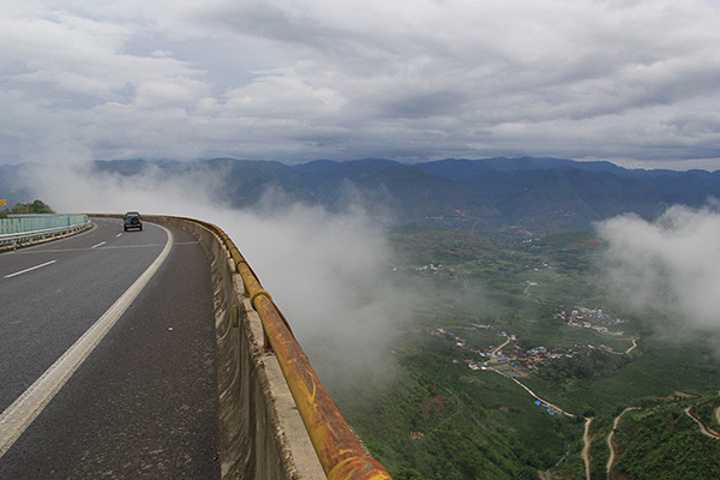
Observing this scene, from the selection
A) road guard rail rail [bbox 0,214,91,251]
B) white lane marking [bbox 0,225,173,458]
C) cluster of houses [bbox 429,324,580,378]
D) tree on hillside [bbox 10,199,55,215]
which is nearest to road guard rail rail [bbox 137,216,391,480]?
white lane marking [bbox 0,225,173,458]

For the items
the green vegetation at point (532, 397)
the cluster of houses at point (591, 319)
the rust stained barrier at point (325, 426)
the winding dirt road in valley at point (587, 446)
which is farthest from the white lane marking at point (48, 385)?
the cluster of houses at point (591, 319)

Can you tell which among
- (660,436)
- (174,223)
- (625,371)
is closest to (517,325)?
(625,371)

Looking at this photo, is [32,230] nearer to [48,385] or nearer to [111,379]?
[48,385]

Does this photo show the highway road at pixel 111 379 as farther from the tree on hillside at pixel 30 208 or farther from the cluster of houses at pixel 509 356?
the cluster of houses at pixel 509 356

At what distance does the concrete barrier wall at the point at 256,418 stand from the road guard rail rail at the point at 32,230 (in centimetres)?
2052

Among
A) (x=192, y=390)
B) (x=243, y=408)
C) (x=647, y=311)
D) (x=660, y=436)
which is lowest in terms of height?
(x=647, y=311)

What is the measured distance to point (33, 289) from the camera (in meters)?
9.43

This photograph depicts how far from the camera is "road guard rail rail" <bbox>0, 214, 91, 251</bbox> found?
62.6 feet

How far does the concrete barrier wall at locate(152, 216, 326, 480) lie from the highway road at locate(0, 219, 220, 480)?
0.62 ft

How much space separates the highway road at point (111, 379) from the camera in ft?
10.5

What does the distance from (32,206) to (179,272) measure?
316ft

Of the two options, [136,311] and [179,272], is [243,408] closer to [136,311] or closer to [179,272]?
[136,311]

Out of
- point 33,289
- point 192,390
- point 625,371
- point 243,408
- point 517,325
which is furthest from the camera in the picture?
point 517,325

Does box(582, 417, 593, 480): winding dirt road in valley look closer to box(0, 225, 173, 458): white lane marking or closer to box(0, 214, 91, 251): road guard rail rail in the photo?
box(0, 214, 91, 251): road guard rail rail
